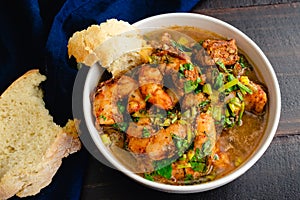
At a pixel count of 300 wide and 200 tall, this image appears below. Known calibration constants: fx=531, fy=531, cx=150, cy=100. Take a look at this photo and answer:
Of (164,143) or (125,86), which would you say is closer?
(164,143)

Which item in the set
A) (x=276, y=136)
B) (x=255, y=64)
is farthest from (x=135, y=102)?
(x=276, y=136)

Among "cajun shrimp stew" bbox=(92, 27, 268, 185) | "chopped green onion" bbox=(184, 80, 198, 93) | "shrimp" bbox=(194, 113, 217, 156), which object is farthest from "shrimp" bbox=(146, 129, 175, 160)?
"chopped green onion" bbox=(184, 80, 198, 93)

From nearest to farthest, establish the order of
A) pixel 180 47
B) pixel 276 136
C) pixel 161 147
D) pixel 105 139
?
pixel 161 147 → pixel 105 139 → pixel 180 47 → pixel 276 136

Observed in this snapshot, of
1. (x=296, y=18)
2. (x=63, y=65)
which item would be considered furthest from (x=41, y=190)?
(x=296, y=18)

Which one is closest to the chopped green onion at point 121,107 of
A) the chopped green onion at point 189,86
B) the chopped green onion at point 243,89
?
the chopped green onion at point 189,86

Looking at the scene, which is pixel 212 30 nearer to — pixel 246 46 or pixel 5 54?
pixel 246 46


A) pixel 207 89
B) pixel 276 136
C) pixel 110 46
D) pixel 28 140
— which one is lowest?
pixel 276 136

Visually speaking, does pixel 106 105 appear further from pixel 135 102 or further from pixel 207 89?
pixel 207 89
